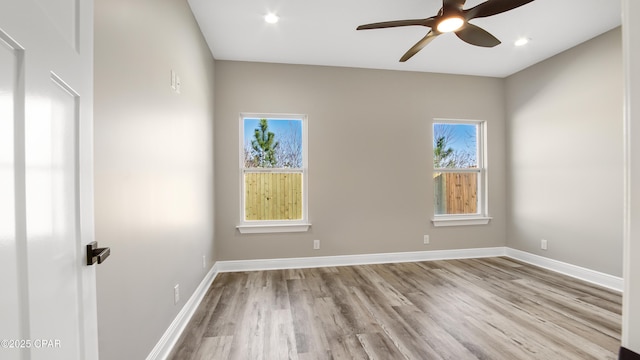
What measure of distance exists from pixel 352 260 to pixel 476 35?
9.48ft

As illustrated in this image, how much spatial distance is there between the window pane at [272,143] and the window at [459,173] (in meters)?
2.08

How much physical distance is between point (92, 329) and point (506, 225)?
4.87 meters

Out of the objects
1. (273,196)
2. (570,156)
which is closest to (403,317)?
(273,196)

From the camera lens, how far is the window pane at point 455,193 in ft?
13.2

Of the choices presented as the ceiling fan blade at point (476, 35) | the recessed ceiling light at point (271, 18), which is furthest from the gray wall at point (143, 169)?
the ceiling fan blade at point (476, 35)

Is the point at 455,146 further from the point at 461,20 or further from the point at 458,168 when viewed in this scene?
the point at 461,20

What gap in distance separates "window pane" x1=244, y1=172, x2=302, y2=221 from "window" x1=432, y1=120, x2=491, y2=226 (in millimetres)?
2062

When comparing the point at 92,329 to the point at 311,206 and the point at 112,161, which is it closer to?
the point at 112,161

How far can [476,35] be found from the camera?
2.28 m

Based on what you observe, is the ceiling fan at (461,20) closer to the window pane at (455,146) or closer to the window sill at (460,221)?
the window pane at (455,146)

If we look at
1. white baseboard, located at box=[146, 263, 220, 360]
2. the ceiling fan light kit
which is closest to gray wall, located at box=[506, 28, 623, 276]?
the ceiling fan light kit

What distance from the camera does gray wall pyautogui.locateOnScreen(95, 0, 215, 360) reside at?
1.17 m

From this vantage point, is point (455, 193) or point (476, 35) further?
point (455, 193)

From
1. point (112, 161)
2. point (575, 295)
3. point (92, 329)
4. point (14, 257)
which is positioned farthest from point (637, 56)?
point (575, 295)
